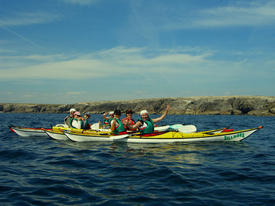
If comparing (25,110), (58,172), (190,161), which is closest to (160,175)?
(190,161)

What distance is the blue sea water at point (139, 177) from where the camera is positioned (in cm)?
478

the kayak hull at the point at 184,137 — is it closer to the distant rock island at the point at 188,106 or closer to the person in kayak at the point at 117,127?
the person in kayak at the point at 117,127

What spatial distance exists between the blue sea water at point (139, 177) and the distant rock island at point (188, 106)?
54.6 meters

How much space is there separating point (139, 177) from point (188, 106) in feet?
227

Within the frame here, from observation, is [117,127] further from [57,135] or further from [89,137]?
[57,135]

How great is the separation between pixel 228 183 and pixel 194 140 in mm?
6221

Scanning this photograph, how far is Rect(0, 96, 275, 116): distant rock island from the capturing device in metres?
63.6

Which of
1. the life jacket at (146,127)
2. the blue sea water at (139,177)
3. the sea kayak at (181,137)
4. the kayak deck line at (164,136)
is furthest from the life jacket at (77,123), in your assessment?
the life jacket at (146,127)

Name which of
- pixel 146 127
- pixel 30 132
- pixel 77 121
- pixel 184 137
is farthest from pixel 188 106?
pixel 146 127

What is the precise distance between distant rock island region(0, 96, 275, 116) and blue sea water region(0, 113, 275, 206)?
54622 millimetres

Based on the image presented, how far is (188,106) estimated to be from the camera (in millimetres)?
73625

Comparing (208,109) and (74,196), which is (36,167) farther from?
(208,109)

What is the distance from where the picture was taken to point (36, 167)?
294 inches

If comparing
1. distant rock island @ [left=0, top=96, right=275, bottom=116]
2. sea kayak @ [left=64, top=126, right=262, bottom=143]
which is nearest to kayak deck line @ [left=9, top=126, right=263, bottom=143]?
sea kayak @ [left=64, top=126, right=262, bottom=143]
